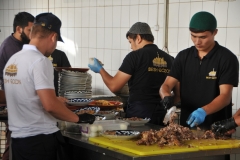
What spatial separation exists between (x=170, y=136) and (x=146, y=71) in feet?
4.37

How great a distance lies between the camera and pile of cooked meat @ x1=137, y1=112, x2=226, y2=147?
3.07 m

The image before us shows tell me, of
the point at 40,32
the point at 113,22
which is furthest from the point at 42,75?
the point at 113,22

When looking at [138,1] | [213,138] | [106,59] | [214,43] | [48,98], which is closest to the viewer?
[48,98]

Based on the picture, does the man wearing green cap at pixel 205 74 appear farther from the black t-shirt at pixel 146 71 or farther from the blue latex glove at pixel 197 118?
the black t-shirt at pixel 146 71

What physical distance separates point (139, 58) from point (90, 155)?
1246 mm

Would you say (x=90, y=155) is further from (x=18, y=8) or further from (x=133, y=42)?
(x=18, y=8)

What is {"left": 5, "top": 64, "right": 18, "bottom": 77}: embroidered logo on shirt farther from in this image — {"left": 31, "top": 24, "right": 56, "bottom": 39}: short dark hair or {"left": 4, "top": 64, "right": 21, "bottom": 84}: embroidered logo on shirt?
{"left": 31, "top": 24, "right": 56, "bottom": 39}: short dark hair

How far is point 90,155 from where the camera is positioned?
351 cm

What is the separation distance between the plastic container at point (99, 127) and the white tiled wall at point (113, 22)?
6.27 feet

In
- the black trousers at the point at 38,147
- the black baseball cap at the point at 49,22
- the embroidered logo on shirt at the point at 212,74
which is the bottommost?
the black trousers at the point at 38,147

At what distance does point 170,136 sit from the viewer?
3148mm

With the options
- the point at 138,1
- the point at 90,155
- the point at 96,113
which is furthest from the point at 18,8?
the point at 90,155

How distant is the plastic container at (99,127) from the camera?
3.34 meters

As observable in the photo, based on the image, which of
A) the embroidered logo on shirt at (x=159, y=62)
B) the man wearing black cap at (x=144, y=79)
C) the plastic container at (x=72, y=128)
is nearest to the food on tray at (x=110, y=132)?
the plastic container at (x=72, y=128)
